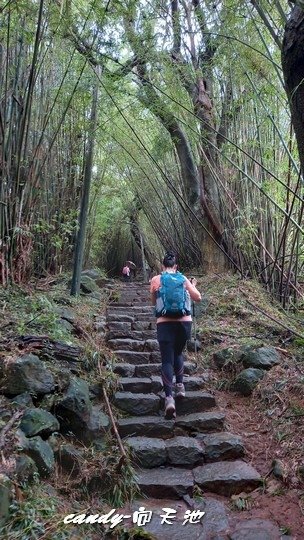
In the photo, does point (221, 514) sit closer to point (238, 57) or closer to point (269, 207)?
point (238, 57)

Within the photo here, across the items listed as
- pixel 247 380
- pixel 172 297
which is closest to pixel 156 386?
pixel 247 380

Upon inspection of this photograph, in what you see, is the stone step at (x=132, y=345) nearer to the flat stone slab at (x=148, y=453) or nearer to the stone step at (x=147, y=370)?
the stone step at (x=147, y=370)

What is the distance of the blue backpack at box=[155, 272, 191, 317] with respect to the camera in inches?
126

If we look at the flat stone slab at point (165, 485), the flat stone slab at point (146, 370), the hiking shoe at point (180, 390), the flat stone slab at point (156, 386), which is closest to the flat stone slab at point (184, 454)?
the flat stone slab at point (165, 485)

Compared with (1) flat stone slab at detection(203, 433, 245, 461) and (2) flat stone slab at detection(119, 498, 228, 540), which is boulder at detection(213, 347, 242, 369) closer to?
(1) flat stone slab at detection(203, 433, 245, 461)

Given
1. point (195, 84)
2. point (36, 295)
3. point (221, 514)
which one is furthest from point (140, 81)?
point (221, 514)

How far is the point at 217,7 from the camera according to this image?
3.77m

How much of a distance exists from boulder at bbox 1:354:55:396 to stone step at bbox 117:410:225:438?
0.68 metres

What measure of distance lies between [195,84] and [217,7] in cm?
220

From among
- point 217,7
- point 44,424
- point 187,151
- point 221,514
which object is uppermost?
point 217,7

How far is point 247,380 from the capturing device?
11.7 ft

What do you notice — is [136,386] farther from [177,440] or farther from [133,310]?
[133,310]

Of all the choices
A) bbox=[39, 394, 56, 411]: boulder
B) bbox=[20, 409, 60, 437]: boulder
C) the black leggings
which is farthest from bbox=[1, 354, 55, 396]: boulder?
the black leggings

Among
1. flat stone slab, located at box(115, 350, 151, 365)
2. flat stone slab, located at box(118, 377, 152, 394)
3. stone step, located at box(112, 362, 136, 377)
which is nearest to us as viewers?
flat stone slab, located at box(118, 377, 152, 394)
